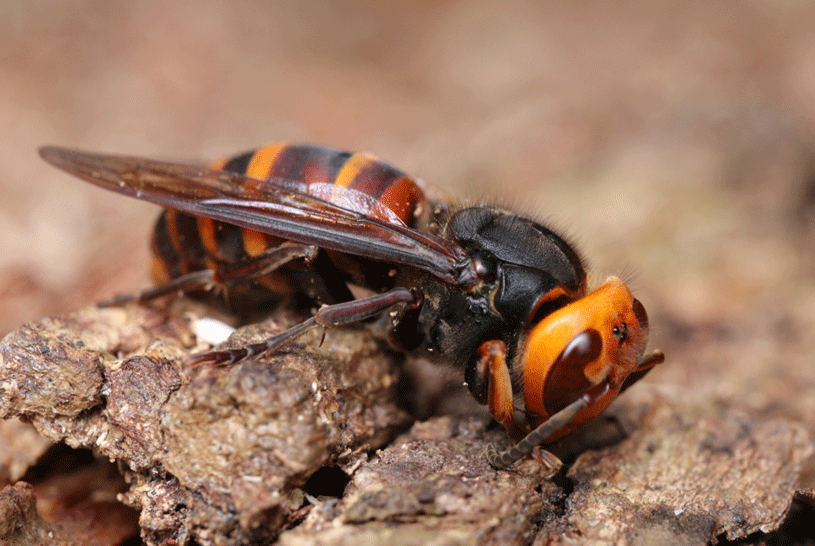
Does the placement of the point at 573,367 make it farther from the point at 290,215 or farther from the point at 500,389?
the point at 290,215

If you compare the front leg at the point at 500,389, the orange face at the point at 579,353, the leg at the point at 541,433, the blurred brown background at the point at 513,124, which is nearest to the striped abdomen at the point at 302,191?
the blurred brown background at the point at 513,124

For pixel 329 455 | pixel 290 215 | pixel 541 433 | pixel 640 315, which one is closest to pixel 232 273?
pixel 290 215

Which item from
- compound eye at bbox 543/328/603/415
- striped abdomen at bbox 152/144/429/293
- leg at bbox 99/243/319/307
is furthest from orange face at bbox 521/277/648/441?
leg at bbox 99/243/319/307

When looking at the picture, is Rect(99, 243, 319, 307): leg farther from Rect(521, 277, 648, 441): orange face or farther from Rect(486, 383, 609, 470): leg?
Rect(486, 383, 609, 470): leg

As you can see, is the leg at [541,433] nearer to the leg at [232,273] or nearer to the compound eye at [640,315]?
the compound eye at [640,315]

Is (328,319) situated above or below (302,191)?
below
